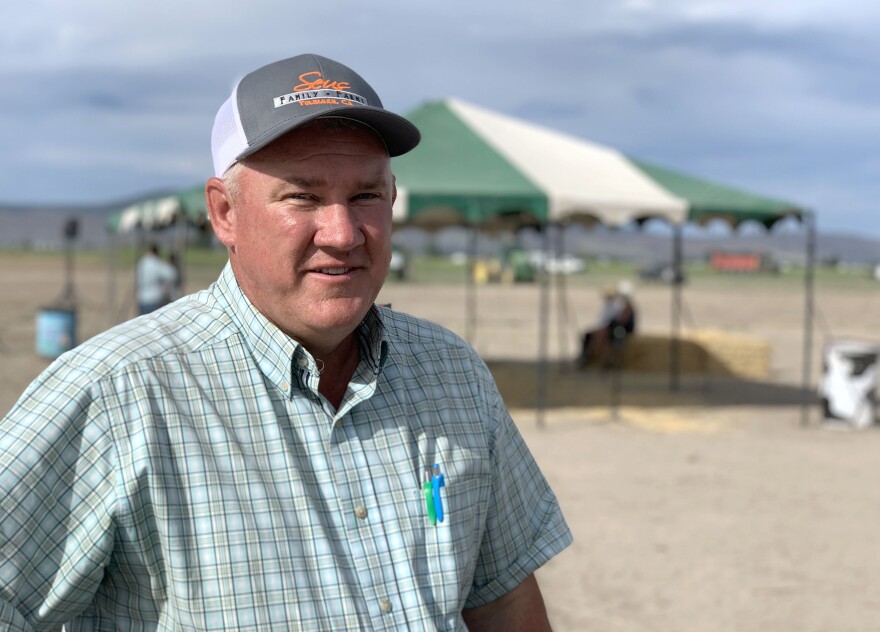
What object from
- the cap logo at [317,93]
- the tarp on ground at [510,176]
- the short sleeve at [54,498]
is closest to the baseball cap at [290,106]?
the cap logo at [317,93]

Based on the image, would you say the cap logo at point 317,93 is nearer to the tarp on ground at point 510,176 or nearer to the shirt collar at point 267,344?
the shirt collar at point 267,344

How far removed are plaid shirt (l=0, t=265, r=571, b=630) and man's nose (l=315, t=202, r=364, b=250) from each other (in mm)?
158

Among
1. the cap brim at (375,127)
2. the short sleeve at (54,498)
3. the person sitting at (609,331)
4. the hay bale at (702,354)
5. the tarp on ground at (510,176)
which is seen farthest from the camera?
the hay bale at (702,354)

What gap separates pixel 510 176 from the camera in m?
9.03

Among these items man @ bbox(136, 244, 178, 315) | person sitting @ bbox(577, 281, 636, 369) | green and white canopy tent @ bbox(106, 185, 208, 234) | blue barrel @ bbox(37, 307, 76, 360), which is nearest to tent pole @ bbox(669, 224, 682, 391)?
person sitting @ bbox(577, 281, 636, 369)

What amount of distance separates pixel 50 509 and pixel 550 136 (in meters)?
10.6

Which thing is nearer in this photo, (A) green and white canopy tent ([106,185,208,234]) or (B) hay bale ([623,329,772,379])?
(A) green and white canopy tent ([106,185,208,234])

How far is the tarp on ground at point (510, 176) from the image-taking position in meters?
8.63

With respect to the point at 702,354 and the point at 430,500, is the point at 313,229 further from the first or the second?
the point at 702,354

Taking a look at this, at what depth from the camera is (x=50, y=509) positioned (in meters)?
1.23

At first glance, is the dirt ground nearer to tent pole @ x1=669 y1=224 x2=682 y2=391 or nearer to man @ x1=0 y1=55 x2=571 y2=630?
tent pole @ x1=669 y1=224 x2=682 y2=391

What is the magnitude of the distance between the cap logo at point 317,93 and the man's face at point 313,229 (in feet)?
0.14

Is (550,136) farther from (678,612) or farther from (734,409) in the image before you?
(678,612)

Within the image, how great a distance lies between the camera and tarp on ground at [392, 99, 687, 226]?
340 inches
